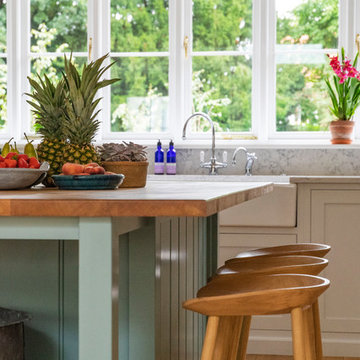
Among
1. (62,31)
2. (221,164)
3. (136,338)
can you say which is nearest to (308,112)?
(221,164)

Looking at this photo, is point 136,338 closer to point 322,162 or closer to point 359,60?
point 322,162

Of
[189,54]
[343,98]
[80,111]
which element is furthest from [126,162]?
[189,54]

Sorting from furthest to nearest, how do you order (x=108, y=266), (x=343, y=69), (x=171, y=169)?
1. (x=171, y=169)
2. (x=343, y=69)
3. (x=108, y=266)

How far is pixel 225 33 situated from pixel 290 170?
106 cm

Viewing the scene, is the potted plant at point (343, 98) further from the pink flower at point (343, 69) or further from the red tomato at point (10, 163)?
the red tomato at point (10, 163)

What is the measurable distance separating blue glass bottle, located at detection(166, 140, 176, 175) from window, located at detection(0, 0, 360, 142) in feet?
0.96

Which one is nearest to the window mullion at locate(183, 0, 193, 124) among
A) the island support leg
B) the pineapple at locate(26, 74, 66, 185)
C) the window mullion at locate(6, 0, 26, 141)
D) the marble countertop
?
the window mullion at locate(6, 0, 26, 141)

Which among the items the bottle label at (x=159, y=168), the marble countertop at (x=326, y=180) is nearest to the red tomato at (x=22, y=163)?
the marble countertop at (x=326, y=180)

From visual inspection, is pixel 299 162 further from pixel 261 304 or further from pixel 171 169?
pixel 261 304

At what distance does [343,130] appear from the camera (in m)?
4.70

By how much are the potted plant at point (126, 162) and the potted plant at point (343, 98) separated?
8.48ft

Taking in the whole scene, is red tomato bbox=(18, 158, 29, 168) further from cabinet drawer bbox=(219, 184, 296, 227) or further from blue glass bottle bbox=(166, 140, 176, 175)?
blue glass bottle bbox=(166, 140, 176, 175)

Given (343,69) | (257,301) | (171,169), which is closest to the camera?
(257,301)

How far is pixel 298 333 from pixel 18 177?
2.71 feet
